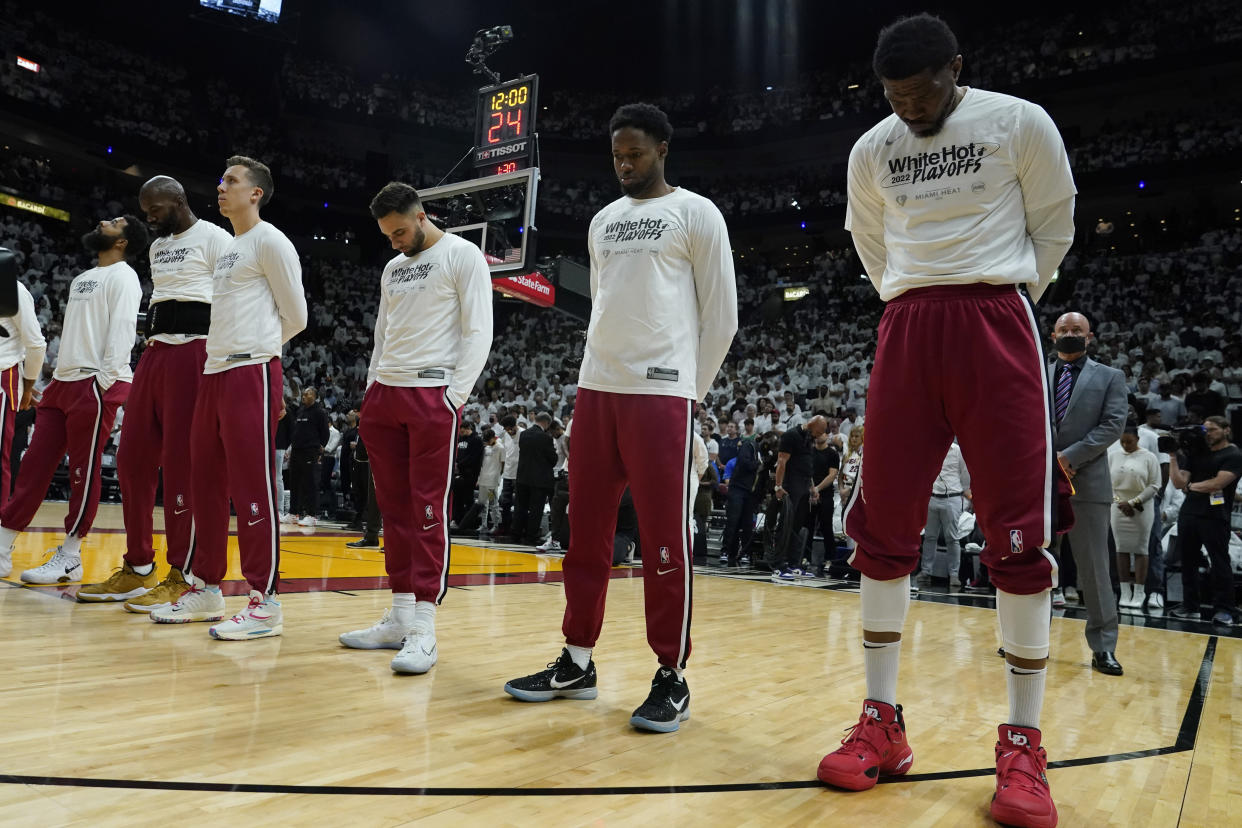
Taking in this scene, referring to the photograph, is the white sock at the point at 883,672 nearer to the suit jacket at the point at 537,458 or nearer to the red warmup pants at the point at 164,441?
the red warmup pants at the point at 164,441

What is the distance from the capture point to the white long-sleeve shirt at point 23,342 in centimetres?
486

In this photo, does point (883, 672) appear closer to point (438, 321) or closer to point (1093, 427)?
point (438, 321)

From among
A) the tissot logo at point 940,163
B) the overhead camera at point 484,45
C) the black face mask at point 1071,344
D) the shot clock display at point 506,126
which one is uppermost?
the overhead camera at point 484,45

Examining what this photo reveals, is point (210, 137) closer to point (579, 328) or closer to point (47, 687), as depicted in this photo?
point (579, 328)

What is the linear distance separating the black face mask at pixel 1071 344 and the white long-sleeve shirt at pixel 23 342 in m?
5.70

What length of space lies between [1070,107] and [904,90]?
2492 cm

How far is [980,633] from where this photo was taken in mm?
5129

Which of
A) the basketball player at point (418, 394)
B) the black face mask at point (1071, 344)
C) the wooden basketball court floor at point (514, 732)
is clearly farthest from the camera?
the black face mask at point (1071, 344)

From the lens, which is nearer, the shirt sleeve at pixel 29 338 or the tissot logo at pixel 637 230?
the tissot logo at pixel 637 230

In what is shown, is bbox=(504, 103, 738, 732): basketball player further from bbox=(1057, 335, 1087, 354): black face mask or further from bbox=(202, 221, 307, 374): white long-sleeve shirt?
bbox=(1057, 335, 1087, 354): black face mask

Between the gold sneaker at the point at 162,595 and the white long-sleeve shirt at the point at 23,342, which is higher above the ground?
the white long-sleeve shirt at the point at 23,342

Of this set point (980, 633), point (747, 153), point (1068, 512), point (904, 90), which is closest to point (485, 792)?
point (1068, 512)

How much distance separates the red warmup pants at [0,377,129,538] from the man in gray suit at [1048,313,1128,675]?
4.91m

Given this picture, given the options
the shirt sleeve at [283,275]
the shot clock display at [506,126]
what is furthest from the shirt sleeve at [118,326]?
the shot clock display at [506,126]
